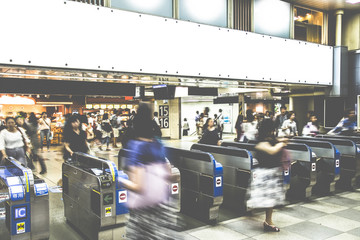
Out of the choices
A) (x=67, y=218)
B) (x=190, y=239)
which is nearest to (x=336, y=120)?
(x=190, y=239)

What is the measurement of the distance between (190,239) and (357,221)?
2.83 meters

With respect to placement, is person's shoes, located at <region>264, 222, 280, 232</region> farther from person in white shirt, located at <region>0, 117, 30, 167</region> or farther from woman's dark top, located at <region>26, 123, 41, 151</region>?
woman's dark top, located at <region>26, 123, 41, 151</region>

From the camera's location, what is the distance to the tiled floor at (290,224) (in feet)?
14.8

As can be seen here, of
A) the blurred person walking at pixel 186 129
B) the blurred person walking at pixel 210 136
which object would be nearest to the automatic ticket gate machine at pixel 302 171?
the blurred person walking at pixel 210 136

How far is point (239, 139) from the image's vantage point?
30.6ft

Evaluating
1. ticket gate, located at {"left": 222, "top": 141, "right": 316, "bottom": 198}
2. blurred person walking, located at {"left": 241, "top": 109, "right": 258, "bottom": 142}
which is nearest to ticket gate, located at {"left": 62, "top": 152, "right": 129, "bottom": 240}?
ticket gate, located at {"left": 222, "top": 141, "right": 316, "bottom": 198}

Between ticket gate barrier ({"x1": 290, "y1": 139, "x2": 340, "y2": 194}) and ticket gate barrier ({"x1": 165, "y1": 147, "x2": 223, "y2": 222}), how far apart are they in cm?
305

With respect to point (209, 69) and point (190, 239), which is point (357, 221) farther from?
point (209, 69)

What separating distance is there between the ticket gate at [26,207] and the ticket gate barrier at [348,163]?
6436 mm

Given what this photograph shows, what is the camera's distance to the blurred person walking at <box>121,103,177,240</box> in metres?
2.72

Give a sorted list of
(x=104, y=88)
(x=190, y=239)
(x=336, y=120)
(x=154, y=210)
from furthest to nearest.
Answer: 1. (x=336, y=120)
2. (x=104, y=88)
3. (x=190, y=239)
4. (x=154, y=210)

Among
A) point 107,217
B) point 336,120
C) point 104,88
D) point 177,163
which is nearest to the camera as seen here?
point 107,217

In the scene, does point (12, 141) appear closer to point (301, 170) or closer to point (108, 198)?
point (108, 198)

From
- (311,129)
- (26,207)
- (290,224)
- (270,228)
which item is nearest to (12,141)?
(26,207)
